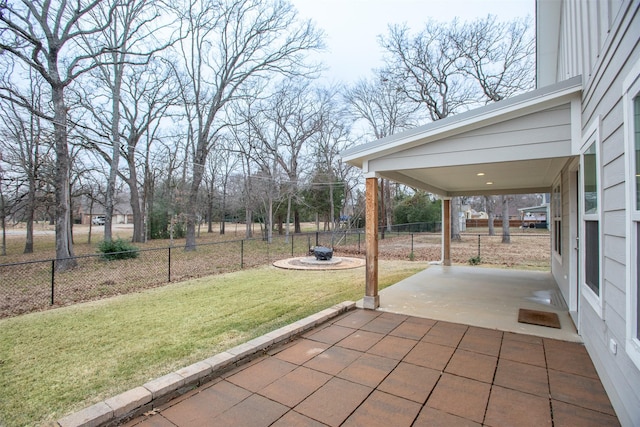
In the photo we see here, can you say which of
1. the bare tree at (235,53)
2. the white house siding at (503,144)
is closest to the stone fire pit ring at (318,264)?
the white house siding at (503,144)

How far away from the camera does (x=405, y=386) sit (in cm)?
244

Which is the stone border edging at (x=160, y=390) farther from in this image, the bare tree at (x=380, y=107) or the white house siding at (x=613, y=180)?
the bare tree at (x=380, y=107)

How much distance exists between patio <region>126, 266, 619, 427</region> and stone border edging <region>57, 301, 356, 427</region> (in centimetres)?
8

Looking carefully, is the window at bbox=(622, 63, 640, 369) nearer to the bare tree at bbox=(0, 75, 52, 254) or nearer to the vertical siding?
the vertical siding

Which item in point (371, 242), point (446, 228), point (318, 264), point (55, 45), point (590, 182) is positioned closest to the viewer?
point (590, 182)

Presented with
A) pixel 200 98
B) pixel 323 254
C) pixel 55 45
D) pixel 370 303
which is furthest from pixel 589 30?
pixel 200 98

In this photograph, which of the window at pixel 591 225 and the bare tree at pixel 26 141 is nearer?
the window at pixel 591 225

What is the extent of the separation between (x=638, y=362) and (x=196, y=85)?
54.2 ft

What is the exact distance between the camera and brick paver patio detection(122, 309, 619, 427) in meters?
2.05

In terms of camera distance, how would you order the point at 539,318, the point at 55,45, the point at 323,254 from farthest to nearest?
the point at 323,254
the point at 55,45
the point at 539,318

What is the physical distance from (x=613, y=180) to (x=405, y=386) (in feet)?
6.48

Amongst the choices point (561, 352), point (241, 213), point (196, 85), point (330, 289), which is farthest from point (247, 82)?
point (561, 352)

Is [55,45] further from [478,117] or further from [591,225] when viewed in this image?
[591,225]

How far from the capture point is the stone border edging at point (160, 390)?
195cm
